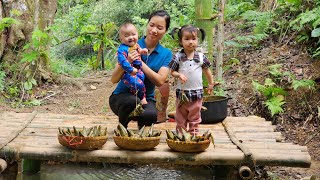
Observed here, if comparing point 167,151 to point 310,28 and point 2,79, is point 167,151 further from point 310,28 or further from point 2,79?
point 2,79

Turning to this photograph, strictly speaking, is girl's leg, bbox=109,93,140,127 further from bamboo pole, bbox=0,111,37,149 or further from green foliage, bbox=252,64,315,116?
green foliage, bbox=252,64,315,116

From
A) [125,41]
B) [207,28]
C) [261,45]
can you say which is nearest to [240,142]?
[125,41]

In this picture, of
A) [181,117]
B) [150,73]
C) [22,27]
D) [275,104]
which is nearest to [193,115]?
[181,117]

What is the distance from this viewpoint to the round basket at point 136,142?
3.52 metres

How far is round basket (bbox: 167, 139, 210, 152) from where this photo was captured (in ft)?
11.5

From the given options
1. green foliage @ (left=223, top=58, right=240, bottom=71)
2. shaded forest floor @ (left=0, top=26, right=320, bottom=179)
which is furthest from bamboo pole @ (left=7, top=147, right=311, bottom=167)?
green foliage @ (left=223, top=58, right=240, bottom=71)

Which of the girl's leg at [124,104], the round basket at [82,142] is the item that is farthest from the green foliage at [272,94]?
the round basket at [82,142]

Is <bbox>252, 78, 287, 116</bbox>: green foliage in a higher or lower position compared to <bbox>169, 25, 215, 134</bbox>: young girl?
lower

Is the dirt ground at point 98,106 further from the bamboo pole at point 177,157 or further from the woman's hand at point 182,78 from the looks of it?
the woman's hand at point 182,78

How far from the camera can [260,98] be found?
6.70m

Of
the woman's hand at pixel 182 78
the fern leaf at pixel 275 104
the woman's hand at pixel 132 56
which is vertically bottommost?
the fern leaf at pixel 275 104

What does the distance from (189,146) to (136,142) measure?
0.46 meters

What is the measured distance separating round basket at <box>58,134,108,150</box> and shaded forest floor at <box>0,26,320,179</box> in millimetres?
2262

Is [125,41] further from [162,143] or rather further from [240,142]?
[240,142]
